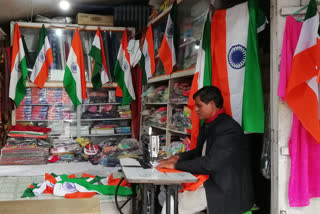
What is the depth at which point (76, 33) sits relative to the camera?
5723 millimetres

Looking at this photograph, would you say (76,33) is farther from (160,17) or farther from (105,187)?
(105,187)

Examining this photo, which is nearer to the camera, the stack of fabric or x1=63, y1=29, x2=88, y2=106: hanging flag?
the stack of fabric

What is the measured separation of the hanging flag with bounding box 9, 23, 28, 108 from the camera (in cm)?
534

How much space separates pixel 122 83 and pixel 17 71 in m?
1.80

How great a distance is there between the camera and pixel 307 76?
6.81 ft

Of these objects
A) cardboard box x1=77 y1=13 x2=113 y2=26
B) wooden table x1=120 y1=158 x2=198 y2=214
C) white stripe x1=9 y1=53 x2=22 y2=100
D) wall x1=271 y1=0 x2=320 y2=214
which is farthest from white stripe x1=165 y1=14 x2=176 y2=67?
white stripe x1=9 y1=53 x2=22 y2=100

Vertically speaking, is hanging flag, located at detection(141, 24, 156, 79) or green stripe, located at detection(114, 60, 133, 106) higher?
hanging flag, located at detection(141, 24, 156, 79)

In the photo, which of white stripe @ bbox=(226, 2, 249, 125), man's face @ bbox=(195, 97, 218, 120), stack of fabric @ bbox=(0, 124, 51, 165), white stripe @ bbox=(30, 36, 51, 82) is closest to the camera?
man's face @ bbox=(195, 97, 218, 120)

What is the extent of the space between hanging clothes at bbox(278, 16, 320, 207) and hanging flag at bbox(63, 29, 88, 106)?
164 inches

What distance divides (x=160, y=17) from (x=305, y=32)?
2.90 m

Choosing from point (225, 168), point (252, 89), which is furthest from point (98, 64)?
point (225, 168)

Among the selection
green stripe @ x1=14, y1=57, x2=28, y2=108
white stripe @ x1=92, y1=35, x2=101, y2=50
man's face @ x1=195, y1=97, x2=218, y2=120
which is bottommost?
man's face @ x1=195, y1=97, x2=218, y2=120

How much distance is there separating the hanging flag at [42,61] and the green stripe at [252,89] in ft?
12.9

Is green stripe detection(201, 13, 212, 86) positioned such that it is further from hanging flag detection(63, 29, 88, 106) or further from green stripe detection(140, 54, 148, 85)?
hanging flag detection(63, 29, 88, 106)
